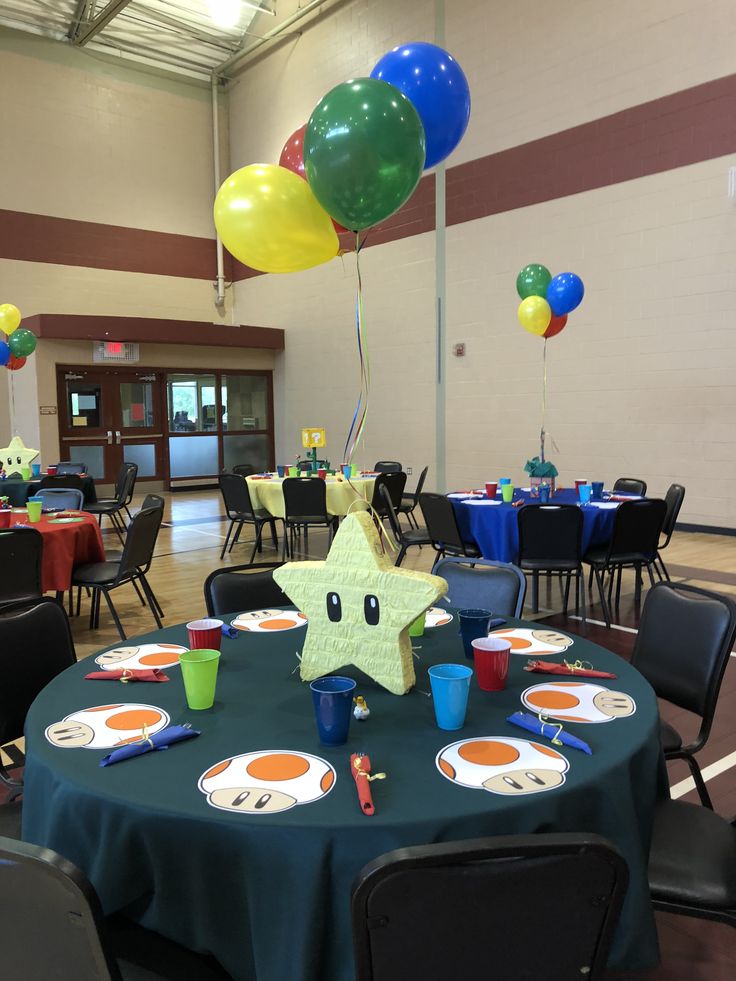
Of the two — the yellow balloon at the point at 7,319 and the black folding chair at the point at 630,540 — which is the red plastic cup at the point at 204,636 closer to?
the black folding chair at the point at 630,540

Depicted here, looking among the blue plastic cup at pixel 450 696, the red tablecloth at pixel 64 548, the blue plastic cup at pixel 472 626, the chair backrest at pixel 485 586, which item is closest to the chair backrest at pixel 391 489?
the red tablecloth at pixel 64 548

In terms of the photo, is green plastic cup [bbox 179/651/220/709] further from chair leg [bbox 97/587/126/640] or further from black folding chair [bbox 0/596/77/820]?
chair leg [bbox 97/587/126/640]

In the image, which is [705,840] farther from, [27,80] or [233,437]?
[27,80]

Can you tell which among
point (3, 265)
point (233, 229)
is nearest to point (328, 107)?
point (233, 229)

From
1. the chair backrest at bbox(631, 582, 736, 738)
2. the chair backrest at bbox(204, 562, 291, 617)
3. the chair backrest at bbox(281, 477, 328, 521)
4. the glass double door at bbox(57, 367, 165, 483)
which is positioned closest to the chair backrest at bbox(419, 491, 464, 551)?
the chair backrest at bbox(281, 477, 328, 521)

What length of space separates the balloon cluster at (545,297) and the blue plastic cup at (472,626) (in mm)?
4974

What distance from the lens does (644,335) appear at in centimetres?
788

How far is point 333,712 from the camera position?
4.57ft

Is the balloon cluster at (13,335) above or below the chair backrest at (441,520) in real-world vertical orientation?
above

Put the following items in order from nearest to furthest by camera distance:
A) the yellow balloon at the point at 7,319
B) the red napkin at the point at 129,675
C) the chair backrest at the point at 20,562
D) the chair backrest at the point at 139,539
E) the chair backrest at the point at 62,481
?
the red napkin at the point at 129,675 → the chair backrest at the point at 20,562 → the chair backrest at the point at 139,539 → the chair backrest at the point at 62,481 → the yellow balloon at the point at 7,319

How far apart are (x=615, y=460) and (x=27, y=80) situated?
1047 cm

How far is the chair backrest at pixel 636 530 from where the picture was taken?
4.44 metres

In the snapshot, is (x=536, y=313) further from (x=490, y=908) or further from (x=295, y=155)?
(x=490, y=908)

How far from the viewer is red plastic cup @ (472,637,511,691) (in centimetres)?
166
